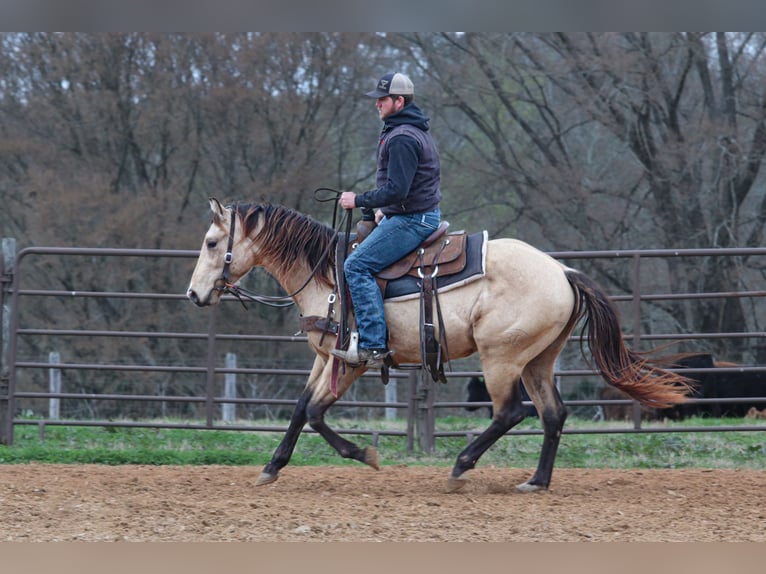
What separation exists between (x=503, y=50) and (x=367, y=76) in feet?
10.2

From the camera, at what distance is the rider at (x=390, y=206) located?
6.42 meters

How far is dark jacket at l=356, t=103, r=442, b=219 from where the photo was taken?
6.38m

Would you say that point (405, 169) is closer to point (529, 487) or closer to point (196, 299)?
point (196, 299)

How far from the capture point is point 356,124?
824 inches

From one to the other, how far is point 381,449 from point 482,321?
10.8ft

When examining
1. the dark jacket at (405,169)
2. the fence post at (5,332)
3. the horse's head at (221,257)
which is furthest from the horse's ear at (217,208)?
the fence post at (5,332)

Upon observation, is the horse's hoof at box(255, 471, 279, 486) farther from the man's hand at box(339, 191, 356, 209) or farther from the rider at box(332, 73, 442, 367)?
the man's hand at box(339, 191, 356, 209)

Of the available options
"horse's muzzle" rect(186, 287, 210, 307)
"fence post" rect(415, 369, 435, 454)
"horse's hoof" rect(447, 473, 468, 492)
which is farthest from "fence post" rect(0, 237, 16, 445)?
"horse's hoof" rect(447, 473, 468, 492)

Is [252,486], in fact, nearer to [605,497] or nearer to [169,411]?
[605,497]

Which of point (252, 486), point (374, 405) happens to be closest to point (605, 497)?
point (252, 486)

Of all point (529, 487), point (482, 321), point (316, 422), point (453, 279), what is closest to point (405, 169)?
point (453, 279)

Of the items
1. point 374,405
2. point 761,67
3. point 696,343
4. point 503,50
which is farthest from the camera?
point 503,50

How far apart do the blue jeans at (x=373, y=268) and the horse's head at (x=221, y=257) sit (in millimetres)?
908

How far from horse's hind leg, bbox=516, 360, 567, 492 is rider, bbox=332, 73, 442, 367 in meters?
1.09
